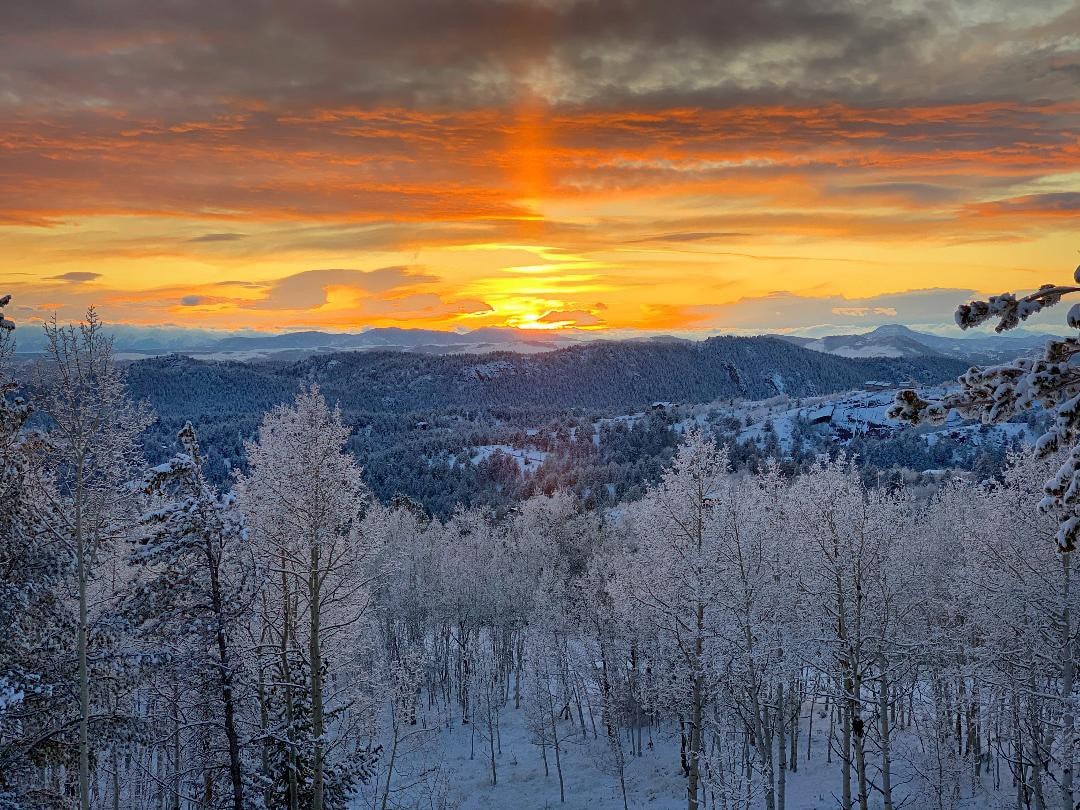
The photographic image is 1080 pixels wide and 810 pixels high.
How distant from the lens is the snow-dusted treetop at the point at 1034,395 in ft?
18.4

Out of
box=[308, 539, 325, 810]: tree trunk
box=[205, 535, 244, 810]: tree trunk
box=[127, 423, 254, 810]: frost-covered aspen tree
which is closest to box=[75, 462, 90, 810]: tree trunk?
box=[127, 423, 254, 810]: frost-covered aspen tree

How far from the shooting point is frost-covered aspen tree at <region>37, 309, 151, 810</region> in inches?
611

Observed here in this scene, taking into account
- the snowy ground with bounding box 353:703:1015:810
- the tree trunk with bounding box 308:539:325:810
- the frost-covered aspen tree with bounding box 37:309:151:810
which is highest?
the frost-covered aspen tree with bounding box 37:309:151:810

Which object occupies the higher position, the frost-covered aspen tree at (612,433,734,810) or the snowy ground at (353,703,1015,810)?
the frost-covered aspen tree at (612,433,734,810)

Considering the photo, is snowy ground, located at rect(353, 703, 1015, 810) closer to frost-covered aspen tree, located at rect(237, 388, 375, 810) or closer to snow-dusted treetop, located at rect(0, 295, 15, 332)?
frost-covered aspen tree, located at rect(237, 388, 375, 810)

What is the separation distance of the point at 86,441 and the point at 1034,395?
16601 millimetres

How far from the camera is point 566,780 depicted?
4053cm

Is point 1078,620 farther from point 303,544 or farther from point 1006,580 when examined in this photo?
point 303,544

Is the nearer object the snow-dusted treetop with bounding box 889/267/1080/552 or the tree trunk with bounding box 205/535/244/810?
the snow-dusted treetop with bounding box 889/267/1080/552

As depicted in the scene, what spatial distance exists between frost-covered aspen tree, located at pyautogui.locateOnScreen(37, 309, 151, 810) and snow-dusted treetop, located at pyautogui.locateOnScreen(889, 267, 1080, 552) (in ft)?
50.7

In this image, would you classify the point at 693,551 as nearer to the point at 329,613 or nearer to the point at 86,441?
the point at 329,613

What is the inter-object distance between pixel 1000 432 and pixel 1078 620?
342ft

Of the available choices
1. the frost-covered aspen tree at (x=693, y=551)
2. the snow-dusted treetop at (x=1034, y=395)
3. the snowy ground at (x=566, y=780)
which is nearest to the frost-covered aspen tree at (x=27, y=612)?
the frost-covered aspen tree at (x=693, y=551)

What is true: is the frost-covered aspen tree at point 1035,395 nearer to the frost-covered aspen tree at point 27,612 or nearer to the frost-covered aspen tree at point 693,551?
the frost-covered aspen tree at point 27,612
